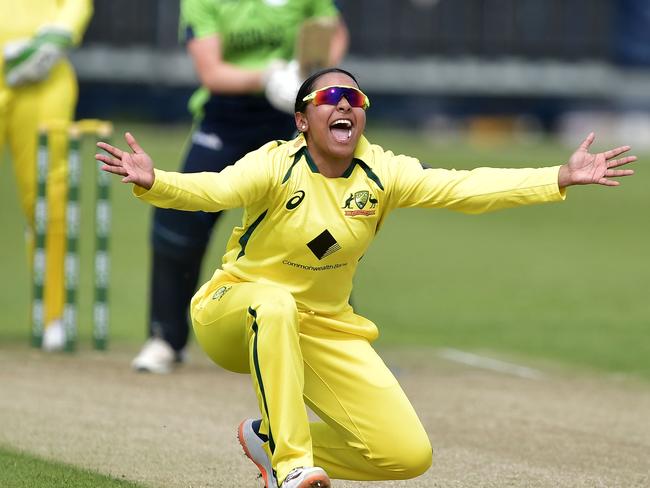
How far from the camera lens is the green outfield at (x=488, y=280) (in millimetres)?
10664

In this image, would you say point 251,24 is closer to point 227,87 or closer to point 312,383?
point 227,87

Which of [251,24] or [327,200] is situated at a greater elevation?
[251,24]

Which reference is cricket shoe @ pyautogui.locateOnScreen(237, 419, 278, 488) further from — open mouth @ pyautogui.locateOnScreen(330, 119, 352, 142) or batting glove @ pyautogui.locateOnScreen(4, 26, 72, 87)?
batting glove @ pyautogui.locateOnScreen(4, 26, 72, 87)

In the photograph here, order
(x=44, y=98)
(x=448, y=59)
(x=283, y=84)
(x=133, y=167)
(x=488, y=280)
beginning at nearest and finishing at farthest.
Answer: (x=133, y=167), (x=283, y=84), (x=44, y=98), (x=488, y=280), (x=448, y=59)

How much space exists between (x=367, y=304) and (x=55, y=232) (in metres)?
4.36

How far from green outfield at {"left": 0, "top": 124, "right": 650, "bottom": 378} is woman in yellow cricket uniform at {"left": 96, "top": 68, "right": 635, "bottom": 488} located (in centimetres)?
439

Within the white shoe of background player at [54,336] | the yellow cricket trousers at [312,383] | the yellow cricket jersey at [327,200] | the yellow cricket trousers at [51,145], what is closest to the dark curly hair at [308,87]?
the yellow cricket jersey at [327,200]

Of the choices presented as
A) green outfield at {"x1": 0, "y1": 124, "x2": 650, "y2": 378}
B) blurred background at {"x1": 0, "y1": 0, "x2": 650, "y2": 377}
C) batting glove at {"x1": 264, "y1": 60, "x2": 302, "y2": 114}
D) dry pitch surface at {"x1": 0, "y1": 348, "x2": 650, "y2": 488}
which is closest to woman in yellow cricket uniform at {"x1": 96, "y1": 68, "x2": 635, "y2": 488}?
dry pitch surface at {"x1": 0, "y1": 348, "x2": 650, "y2": 488}

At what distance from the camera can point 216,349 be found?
213 inches

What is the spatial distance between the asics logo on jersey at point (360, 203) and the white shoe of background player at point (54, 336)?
169 inches

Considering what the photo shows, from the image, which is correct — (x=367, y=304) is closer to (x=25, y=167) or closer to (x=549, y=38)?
(x=25, y=167)

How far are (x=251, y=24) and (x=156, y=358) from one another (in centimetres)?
209

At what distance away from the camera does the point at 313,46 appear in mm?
8102

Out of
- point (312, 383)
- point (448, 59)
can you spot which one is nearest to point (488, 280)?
point (312, 383)
